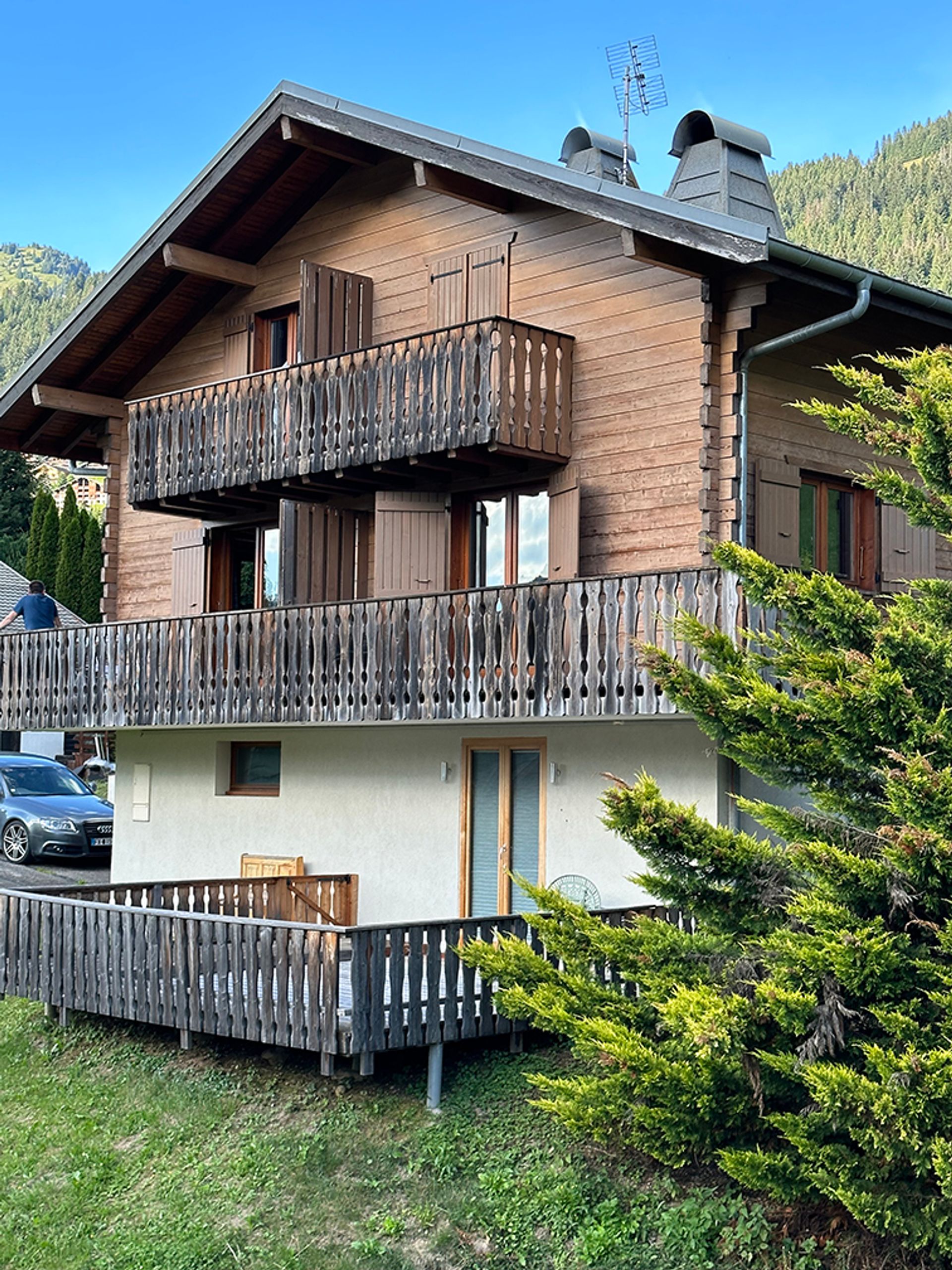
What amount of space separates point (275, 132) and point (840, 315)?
25.3 feet

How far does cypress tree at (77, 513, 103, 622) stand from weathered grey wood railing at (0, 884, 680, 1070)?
33.9m

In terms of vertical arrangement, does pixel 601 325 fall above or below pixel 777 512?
above

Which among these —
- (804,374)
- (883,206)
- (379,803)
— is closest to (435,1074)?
(379,803)

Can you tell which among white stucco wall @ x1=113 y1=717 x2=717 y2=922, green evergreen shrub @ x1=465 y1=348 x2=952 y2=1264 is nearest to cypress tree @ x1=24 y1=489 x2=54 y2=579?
white stucco wall @ x1=113 y1=717 x2=717 y2=922

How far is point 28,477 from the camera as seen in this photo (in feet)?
201

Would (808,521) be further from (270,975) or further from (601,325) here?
(270,975)

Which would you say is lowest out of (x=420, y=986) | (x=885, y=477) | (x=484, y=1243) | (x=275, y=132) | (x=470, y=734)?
(x=484, y=1243)

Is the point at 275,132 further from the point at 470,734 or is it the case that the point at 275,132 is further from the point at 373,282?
the point at 470,734

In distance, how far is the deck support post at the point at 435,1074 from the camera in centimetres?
1356

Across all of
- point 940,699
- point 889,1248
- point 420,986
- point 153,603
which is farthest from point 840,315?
point 153,603

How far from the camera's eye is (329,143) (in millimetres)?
19953

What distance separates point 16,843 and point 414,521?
410 inches

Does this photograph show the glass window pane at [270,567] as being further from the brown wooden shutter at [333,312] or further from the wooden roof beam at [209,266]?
the wooden roof beam at [209,266]

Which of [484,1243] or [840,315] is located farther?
[840,315]
